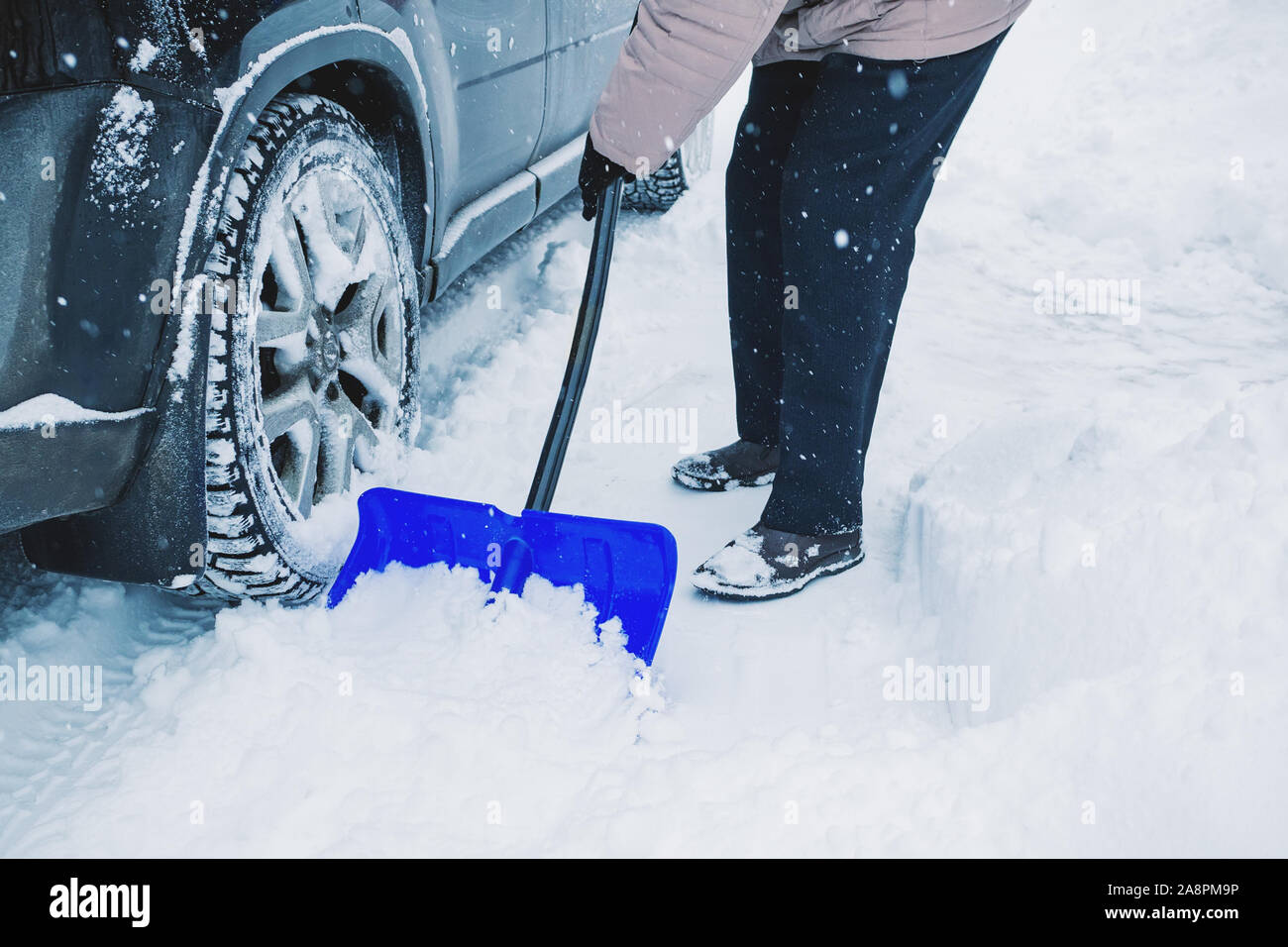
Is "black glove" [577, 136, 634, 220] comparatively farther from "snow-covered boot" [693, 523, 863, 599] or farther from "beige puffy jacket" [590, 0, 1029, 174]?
"snow-covered boot" [693, 523, 863, 599]

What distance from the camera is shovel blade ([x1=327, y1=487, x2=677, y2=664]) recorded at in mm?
1753

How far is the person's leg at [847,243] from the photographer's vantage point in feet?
5.63

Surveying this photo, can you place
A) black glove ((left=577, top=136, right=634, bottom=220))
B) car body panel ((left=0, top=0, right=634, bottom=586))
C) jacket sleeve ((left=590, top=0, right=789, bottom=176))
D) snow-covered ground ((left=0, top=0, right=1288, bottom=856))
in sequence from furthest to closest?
black glove ((left=577, top=136, right=634, bottom=220))
jacket sleeve ((left=590, top=0, right=789, bottom=176))
snow-covered ground ((left=0, top=0, right=1288, bottom=856))
car body panel ((left=0, top=0, right=634, bottom=586))

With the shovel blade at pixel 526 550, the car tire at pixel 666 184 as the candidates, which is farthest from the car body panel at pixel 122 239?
the car tire at pixel 666 184

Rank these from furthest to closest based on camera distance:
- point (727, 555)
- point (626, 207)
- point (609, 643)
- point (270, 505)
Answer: point (626, 207) → point (727, 555) → point (609, 643) → point (270, 505)

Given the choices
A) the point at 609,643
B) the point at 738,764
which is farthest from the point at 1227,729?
the point at 609,643

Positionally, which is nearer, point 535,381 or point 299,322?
point 299,322

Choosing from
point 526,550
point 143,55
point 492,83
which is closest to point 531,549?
point 526,550

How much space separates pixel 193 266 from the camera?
4.36 ft

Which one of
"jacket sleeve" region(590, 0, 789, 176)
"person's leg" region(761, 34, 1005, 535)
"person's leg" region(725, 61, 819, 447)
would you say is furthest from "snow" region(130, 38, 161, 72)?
"person's leg" region(725, 61, 819, 447)

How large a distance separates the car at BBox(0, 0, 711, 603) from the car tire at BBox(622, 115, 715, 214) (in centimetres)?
209

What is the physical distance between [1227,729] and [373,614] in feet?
4.35
